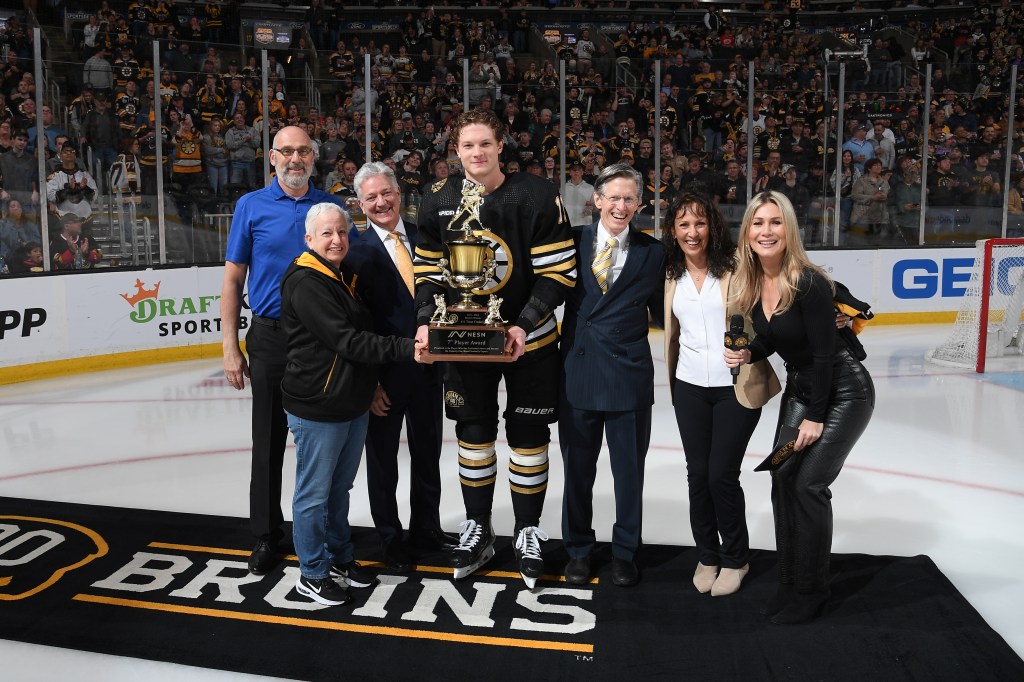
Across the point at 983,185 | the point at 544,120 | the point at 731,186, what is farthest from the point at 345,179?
the point at 983,185

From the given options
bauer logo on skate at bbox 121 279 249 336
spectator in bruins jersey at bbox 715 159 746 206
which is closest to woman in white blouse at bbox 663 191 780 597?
bauer logo on skate at bbox 121 279 249 336

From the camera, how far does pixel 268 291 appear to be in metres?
3.40

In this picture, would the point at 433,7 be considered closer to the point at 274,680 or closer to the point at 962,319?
the point at 962,319

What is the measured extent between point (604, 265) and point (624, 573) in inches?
42.5

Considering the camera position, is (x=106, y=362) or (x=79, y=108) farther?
(x=106, y=362)

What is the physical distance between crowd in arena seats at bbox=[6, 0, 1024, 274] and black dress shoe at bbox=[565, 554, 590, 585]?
5.73 m

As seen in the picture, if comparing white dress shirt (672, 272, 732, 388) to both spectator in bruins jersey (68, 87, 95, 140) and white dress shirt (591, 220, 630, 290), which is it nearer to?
white dress shirt (591, 220, 630, 290)

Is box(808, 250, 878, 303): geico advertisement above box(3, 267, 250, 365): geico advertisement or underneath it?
above

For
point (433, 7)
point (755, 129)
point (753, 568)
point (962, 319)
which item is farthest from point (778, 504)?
point (433, 7)

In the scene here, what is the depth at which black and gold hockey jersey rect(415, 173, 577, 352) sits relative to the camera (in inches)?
122

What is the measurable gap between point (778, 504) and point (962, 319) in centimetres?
581

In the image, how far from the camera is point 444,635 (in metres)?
2.94

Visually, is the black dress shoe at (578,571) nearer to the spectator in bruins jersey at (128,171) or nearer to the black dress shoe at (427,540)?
the black dress shoe at (427,540)

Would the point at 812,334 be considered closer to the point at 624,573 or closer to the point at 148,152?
the point at 624,573
